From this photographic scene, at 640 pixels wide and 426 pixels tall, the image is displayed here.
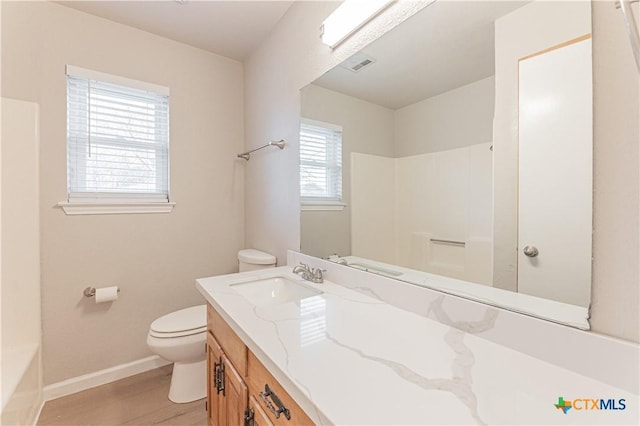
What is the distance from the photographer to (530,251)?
0.74m

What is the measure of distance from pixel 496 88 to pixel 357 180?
2.17 ft

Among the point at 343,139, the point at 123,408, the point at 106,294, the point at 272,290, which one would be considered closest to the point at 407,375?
the point at 272,290

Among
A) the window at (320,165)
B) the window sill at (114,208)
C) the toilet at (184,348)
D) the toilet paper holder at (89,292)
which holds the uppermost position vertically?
the window at (320,165)

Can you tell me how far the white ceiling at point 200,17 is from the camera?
175 centimetres

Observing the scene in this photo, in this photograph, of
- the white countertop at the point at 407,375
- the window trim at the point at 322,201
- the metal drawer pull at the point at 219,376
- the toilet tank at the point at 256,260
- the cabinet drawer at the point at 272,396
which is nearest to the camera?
the white countertop at the point at 407,375

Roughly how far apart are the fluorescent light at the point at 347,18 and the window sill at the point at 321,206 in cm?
78

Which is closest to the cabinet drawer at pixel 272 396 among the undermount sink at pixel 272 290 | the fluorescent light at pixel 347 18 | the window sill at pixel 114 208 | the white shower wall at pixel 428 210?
the undermount sink at pixel 272 290

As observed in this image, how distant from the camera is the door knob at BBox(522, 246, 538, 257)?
0.73 metres

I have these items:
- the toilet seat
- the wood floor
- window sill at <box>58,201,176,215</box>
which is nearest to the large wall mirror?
the toilet seat

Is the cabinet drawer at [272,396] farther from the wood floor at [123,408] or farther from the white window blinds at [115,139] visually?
the white window blinds at [115,139]

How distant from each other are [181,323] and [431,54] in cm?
191

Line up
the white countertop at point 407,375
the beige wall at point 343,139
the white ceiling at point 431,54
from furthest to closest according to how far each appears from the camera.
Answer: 1. the beige wall at point 343,139
2. the white ceiling at point 431,54
3. the white countertop at point 407,375

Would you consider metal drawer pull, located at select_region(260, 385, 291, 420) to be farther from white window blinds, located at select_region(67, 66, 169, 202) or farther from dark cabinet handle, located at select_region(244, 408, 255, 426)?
white window blinds, located at select_region(67, 66, 169, 202)

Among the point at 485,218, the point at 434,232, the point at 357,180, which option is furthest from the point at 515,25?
the point at 357,180
